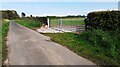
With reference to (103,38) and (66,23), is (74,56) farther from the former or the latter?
(66,23)

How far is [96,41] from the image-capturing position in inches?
608

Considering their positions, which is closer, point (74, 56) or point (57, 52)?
point (74, 56)

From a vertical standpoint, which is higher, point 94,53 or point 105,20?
point 105,20

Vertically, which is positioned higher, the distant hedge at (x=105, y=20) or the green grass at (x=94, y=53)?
the distant hedge at (x=105, y=20)

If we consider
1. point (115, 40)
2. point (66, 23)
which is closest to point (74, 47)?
point (115, 40)

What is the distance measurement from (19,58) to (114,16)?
655 cm

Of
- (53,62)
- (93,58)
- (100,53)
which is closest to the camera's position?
(53,62)

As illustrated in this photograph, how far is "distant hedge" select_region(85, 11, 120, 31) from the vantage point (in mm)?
16328

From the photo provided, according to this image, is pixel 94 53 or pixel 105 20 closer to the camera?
pixel 94 53

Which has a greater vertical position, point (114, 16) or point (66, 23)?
point (114, 16)

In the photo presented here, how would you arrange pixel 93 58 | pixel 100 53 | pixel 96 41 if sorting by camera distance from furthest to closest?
pixel 96 41 → pixel 100 53 → pixel 93 58

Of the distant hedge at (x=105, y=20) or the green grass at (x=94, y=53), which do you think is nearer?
the green grass at (x=94, y=53)

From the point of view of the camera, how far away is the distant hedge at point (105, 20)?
1633 cm

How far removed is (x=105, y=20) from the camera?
17.8m
